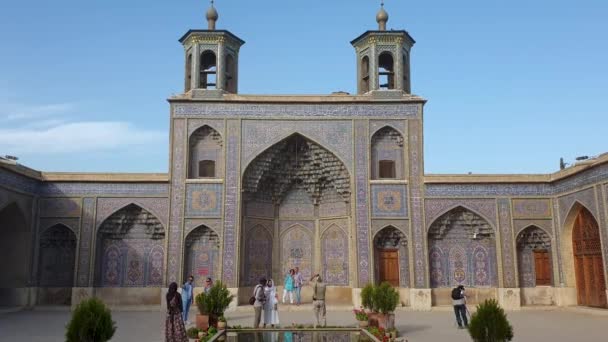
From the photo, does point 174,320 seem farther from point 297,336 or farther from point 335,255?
point 335,255

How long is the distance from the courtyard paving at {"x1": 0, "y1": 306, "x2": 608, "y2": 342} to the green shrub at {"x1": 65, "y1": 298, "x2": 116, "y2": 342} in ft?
9.09

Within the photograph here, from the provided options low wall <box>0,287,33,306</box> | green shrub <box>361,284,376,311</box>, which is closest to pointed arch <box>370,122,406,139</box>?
green shrub <box>361,284,376,311</box>

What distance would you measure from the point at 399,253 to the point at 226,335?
7827 mm

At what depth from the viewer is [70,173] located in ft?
54.0

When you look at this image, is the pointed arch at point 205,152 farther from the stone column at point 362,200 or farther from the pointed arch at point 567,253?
the pointed arch at point 567,253

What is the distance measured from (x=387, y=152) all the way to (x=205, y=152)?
5.46 meters

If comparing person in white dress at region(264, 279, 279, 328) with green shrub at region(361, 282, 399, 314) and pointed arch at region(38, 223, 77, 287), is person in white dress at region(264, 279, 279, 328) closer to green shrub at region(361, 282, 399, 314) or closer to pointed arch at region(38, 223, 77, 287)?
green shrub at region(361, 282, 399, 314)

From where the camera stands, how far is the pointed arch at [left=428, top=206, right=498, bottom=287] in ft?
55.1

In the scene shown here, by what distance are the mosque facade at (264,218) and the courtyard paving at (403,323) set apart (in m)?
1.22

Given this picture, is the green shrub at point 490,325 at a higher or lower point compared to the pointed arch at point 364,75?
lower

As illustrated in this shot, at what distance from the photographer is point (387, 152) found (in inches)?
679

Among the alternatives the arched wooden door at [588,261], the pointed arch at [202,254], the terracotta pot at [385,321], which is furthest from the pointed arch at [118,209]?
the arched wooden door at [588,261]

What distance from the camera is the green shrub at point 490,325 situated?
678 cm

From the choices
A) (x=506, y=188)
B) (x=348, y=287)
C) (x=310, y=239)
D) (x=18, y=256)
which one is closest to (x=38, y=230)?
(x=18, y=256)
